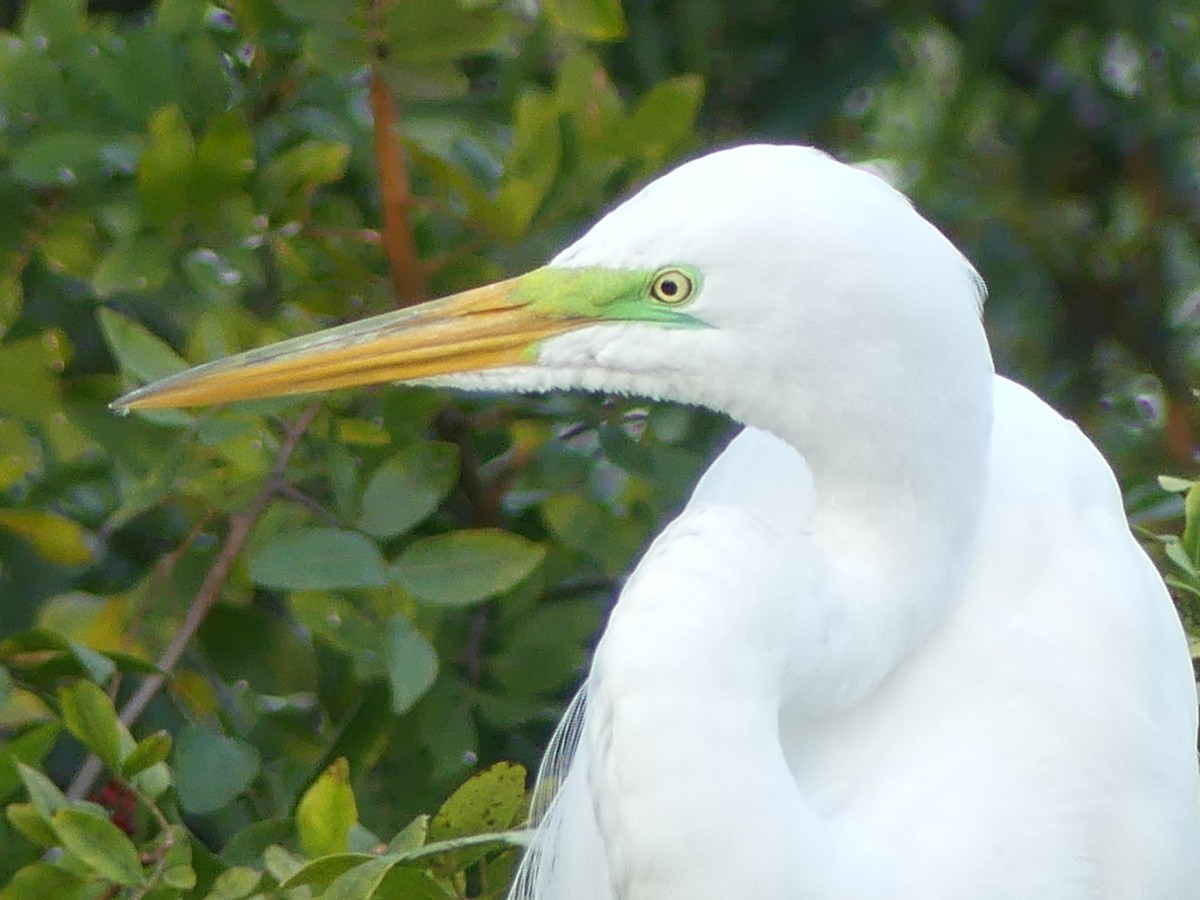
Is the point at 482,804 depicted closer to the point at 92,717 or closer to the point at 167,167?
the point at 92,717

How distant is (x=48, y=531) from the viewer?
1.45 meters

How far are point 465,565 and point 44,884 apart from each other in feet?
1.25

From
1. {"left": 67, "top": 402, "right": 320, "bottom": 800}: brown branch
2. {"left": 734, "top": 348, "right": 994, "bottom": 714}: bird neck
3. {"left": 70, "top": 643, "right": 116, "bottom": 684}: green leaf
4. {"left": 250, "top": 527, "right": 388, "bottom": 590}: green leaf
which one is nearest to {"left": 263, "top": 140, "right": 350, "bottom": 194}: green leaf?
{"left": 67, "top": 402, "right": 320, "bottom": 800}: brown branch

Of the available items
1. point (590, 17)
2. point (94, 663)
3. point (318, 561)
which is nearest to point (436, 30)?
point (590, 17)

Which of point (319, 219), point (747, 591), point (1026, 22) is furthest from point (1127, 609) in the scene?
point (1026, 22)

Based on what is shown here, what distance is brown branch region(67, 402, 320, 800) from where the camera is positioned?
1341 millimetres

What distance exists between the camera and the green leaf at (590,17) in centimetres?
145

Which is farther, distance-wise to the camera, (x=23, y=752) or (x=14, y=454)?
(x=14, y=454)

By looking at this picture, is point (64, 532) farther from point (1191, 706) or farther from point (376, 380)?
point (1191, 706)

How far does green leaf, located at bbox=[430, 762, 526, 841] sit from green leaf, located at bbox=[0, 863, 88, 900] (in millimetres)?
247

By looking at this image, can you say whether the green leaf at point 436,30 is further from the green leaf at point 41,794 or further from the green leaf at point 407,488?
the green leaf at point 41,794

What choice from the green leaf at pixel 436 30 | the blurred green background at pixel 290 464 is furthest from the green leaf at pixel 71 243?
the green leaf at pixel 436 30

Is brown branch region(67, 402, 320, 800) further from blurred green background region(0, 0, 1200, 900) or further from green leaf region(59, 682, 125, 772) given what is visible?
green leaf region(59, 682, 125, 772)

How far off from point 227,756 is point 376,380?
1.22 feet
